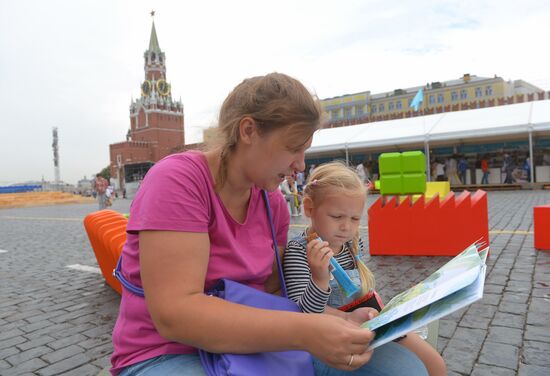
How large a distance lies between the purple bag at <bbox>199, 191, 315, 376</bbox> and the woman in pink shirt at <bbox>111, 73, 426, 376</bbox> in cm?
3

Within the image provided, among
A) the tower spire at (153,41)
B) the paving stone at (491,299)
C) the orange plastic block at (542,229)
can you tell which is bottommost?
the paving stone at (491,299)

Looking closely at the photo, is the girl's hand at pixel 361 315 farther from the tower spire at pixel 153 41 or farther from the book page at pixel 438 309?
the tower spire at pixel 153 41

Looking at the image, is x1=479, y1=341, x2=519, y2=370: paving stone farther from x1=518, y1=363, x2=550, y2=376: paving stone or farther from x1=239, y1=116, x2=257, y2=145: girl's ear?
x1=239, y1=116, x2=257, y2=145: girl's ear

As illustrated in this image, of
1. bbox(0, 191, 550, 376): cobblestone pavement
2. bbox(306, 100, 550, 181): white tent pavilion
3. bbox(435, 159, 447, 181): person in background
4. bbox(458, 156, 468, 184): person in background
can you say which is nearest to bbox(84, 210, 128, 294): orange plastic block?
bbox(0, 191, 550, 376): cobblestone pavement

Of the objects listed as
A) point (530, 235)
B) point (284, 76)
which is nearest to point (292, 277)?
point (284, 76)

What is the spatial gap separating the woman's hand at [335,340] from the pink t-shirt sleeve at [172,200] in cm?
39

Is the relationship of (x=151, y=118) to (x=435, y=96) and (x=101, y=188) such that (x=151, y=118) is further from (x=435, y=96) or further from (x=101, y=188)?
(x=101, y=188)

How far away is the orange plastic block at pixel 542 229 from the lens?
519 cm

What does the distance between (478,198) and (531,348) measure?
2.89m

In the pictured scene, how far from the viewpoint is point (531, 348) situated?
8.41ft

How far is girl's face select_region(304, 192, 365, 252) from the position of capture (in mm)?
1922

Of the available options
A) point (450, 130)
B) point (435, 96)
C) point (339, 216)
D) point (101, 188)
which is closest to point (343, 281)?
point (339, 216)

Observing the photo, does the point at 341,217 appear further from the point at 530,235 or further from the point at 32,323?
the point at 530,235

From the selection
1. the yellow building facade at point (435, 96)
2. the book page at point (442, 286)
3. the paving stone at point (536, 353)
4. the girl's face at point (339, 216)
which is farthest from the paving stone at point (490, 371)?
the yellow building facade at point (435, 96)
